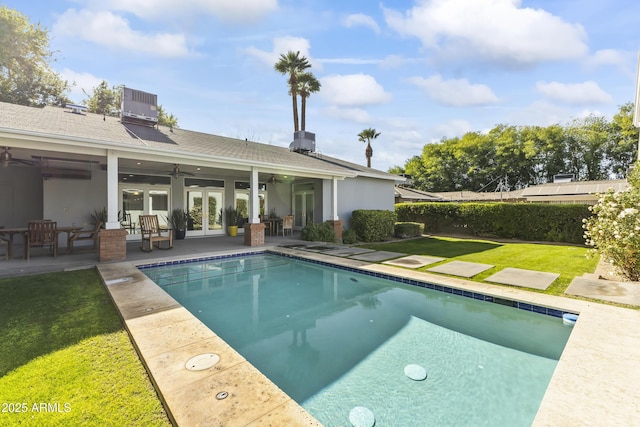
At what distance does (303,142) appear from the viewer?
17.1m

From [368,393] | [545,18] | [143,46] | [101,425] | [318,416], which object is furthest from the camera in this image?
[143,46]

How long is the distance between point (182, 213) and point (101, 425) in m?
11.6

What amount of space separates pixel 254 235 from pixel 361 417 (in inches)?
334

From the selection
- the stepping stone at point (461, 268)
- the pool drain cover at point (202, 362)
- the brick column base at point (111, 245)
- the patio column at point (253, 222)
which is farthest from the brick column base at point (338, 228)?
the pool drain cover at point (202, 362)

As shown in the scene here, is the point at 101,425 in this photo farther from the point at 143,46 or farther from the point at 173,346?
the point at 143,46

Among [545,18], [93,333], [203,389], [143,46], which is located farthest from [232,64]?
[203,389]

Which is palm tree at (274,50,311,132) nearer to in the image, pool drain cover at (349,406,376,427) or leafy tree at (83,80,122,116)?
leafy tree at (83,80,122,116)

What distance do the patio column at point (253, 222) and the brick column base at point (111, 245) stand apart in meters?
3.85

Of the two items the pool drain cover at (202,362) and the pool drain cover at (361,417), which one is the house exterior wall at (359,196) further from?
the pool drain cover at (361,417)

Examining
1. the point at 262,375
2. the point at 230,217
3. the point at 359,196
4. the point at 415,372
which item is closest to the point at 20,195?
the point at 230,217

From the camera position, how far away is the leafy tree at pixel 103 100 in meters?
25.5

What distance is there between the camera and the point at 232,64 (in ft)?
47.6

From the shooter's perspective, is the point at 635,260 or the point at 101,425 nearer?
the point at 101,425

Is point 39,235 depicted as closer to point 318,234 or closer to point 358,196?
point 318,234
